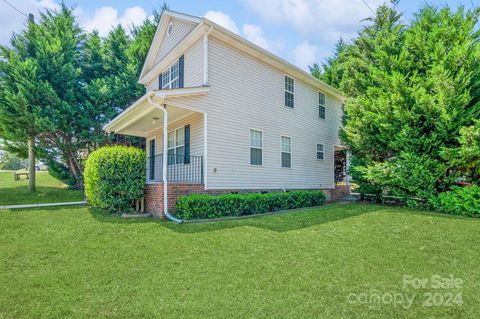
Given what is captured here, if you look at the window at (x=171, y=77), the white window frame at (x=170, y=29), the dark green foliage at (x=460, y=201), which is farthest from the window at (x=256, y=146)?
the dark green foliage at (x=460, y=201)

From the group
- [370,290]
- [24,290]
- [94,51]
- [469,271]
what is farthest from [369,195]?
[94,51]

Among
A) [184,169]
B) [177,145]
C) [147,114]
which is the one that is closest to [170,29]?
[147,114]

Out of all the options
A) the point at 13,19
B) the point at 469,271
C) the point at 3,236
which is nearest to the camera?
the point at 469,271

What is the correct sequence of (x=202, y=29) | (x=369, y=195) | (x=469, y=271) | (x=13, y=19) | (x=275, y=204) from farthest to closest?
(x=13, y=19) < (x=369, y=195) < (x=275, y=204) < (x=202, y=29) < (x=469, y=271)

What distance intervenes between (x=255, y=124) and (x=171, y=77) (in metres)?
4.30

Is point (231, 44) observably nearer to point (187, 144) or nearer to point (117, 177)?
point (187, 144)

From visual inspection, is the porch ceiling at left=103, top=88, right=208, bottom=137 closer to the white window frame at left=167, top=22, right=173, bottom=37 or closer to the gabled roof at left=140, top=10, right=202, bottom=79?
the gabled roof at left=140, top=10, right=202, bottom=79

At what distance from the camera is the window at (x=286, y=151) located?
1260 centimetres

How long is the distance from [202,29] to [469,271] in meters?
9.28

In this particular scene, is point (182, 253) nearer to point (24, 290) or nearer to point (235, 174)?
point (24, 290)

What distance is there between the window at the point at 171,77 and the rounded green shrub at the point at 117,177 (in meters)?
4.23

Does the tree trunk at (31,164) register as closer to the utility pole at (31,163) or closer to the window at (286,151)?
the utility pole at (31,163)

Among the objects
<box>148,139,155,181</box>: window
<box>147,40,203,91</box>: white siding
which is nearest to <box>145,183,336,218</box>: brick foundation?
<box>147,40,203,91</box>: white siding

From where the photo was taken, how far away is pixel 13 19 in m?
14.9
